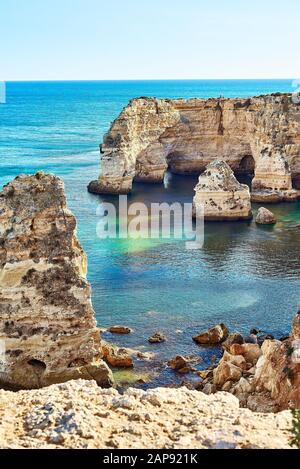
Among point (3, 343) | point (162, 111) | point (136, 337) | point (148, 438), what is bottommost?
point (136, 337)

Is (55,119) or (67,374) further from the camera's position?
(55,119)

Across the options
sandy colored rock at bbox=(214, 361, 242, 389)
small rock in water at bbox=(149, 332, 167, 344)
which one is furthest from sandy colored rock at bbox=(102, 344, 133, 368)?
sandy colored rock at bbox=(214, 361, 242, 389)

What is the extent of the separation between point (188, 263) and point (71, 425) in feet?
88.2

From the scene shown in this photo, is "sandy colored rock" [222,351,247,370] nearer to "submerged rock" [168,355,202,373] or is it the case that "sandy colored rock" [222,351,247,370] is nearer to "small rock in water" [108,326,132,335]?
"submerged rock" [168,355,202,373]

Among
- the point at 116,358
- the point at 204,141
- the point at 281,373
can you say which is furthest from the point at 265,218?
the point at 281,373

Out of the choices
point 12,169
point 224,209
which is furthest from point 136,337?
point 12,169

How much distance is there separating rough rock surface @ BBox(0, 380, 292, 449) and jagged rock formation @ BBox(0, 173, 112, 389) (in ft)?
22.3

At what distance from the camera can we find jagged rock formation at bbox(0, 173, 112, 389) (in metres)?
21.5

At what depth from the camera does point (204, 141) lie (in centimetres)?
6662

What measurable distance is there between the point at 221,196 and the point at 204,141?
60.6 feet

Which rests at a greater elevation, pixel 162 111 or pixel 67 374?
pixel 162 111

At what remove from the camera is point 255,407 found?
17.9 meters

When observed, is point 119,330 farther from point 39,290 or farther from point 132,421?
point 132,421

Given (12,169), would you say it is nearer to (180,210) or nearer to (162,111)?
(162,111)
